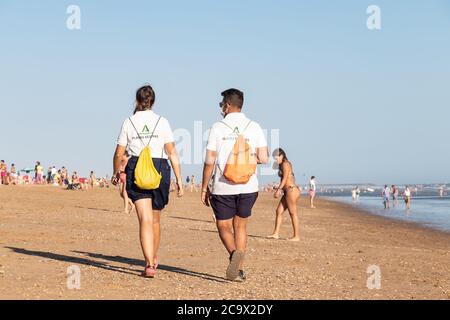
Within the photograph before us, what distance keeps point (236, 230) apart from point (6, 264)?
2838 millimetres

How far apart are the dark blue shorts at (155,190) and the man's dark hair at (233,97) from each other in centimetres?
98

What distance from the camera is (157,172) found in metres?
7.56

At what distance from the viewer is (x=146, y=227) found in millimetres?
7633

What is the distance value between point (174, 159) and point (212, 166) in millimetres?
527

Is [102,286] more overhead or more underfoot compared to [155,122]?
more underfoot

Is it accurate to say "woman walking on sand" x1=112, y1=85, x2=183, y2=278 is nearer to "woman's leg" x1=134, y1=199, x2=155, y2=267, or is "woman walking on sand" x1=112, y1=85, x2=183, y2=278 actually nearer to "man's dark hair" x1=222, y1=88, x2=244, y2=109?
"woman's leg" x1=134, y1=199, x2=155, y2=267

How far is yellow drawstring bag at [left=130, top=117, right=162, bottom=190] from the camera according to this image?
7434 millimetres

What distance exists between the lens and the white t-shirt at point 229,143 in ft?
24.7

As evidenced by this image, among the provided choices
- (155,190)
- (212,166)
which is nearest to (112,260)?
(155,190)

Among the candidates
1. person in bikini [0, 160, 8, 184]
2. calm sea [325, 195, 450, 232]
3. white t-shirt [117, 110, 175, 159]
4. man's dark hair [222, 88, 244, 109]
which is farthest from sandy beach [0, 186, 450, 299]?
person in bikini [0, 160, 8, 184]

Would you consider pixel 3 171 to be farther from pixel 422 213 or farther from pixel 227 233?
pixel 227 233

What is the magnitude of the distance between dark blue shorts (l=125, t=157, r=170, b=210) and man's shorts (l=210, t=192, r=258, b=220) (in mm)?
551

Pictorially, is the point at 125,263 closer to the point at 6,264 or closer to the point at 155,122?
the point at 6,264
